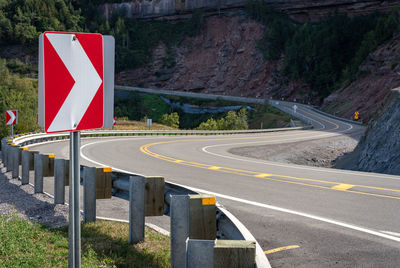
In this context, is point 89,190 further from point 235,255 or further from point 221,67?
point 221,67

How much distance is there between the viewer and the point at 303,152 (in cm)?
2644

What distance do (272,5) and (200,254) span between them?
10671 centimetres

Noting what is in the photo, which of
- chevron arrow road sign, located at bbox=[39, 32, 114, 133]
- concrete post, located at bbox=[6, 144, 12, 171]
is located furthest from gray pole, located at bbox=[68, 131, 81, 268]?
concrete post, located at bbox=[6, 144, 12, 171]

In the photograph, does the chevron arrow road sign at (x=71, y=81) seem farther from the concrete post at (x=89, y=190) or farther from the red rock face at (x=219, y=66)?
the red rock face at (x=219, y=66)

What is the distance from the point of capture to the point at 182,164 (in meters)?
15.0

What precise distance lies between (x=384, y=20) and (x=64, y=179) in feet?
243

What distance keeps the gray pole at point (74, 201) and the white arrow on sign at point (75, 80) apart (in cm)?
18

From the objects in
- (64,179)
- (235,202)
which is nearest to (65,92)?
(64,179)

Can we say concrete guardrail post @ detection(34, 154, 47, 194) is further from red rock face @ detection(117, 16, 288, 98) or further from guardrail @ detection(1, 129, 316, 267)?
red rock face @ detection(117, 16, 288, 98)

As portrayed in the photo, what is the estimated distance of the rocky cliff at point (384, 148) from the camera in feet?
53.9

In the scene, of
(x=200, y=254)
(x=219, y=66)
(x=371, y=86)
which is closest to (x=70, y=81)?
(x=200, y=254)

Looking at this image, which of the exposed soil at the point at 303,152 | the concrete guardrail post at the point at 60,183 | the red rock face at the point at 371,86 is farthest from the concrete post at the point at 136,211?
the red rock face at the point at 371,86

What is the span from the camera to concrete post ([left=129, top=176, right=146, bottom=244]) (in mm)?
5160

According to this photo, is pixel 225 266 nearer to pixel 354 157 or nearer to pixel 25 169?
pixel 25 169
